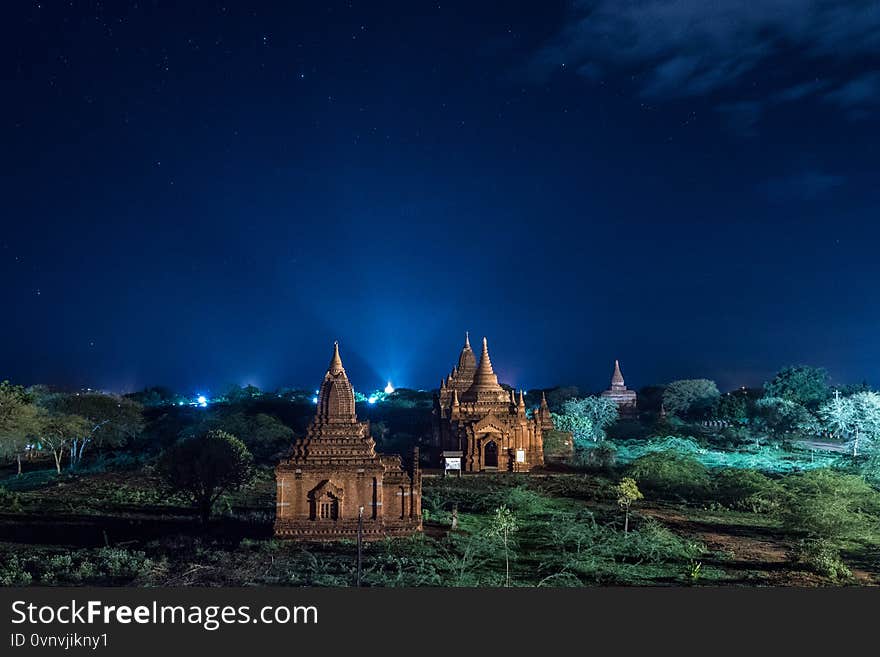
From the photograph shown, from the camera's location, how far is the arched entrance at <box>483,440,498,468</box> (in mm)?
44562

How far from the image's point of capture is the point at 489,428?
44469mm

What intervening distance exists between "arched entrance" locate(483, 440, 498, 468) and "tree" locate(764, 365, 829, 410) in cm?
4364

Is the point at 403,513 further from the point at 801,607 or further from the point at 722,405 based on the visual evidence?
the point at 722,405

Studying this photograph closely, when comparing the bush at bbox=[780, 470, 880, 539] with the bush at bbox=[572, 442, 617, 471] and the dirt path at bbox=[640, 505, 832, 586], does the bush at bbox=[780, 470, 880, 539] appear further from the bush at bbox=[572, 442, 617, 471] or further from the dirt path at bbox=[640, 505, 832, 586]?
the bush at bbox=[572, 442, 617, 471]

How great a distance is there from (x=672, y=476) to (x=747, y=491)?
4673 millimetres

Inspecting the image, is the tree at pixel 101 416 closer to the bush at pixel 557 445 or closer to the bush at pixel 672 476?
the bush at pixel 557 445

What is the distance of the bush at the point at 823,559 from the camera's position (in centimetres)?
2059

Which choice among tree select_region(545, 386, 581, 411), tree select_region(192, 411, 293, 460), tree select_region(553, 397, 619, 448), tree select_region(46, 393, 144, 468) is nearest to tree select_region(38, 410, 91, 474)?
tree select_region(46, 393, 144, 468)

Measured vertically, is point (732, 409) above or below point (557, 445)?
above

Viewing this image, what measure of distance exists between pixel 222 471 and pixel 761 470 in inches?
1331

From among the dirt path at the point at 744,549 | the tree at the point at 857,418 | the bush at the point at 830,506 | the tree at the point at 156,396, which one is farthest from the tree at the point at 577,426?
the tree at the point at 156,396

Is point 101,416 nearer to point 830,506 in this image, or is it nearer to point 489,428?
point 489,428

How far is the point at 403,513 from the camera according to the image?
25.5 meters

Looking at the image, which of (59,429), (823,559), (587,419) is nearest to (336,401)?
(823,559)
